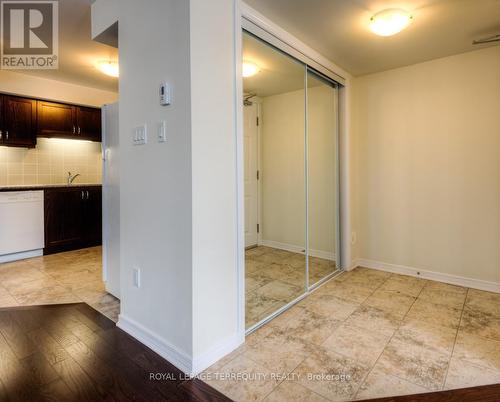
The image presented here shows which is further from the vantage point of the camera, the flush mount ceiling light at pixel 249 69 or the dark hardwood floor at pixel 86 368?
the flush mount ceiling light at pixel 249 69

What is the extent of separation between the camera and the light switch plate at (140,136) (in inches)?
76.9

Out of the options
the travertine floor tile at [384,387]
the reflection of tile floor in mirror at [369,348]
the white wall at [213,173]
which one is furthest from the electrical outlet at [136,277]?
the travertine floor tile at [384,387]

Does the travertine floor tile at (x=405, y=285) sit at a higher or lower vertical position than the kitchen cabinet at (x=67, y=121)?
lower

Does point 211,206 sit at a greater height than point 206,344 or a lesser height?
greater

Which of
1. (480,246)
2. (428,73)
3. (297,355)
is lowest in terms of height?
(297,355)

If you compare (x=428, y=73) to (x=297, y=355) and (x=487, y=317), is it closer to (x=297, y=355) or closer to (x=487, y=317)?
(x=487, y=317)

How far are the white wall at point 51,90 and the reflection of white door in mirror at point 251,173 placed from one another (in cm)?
347

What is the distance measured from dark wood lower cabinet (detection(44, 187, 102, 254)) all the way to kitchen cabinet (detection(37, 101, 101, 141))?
2.88ft

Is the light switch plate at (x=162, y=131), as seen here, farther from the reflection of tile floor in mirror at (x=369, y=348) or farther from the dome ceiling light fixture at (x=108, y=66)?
the dome ceiling light fixture at (x=108, y=66)

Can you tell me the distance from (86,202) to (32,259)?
1042 mm

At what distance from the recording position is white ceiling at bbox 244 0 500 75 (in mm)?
2127

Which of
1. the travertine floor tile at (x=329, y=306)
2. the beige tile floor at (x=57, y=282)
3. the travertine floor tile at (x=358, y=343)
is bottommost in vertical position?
the travertine floor tile at (x=358, y=343)

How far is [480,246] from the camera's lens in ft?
9.80

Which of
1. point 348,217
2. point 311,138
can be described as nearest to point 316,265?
point 348,217
